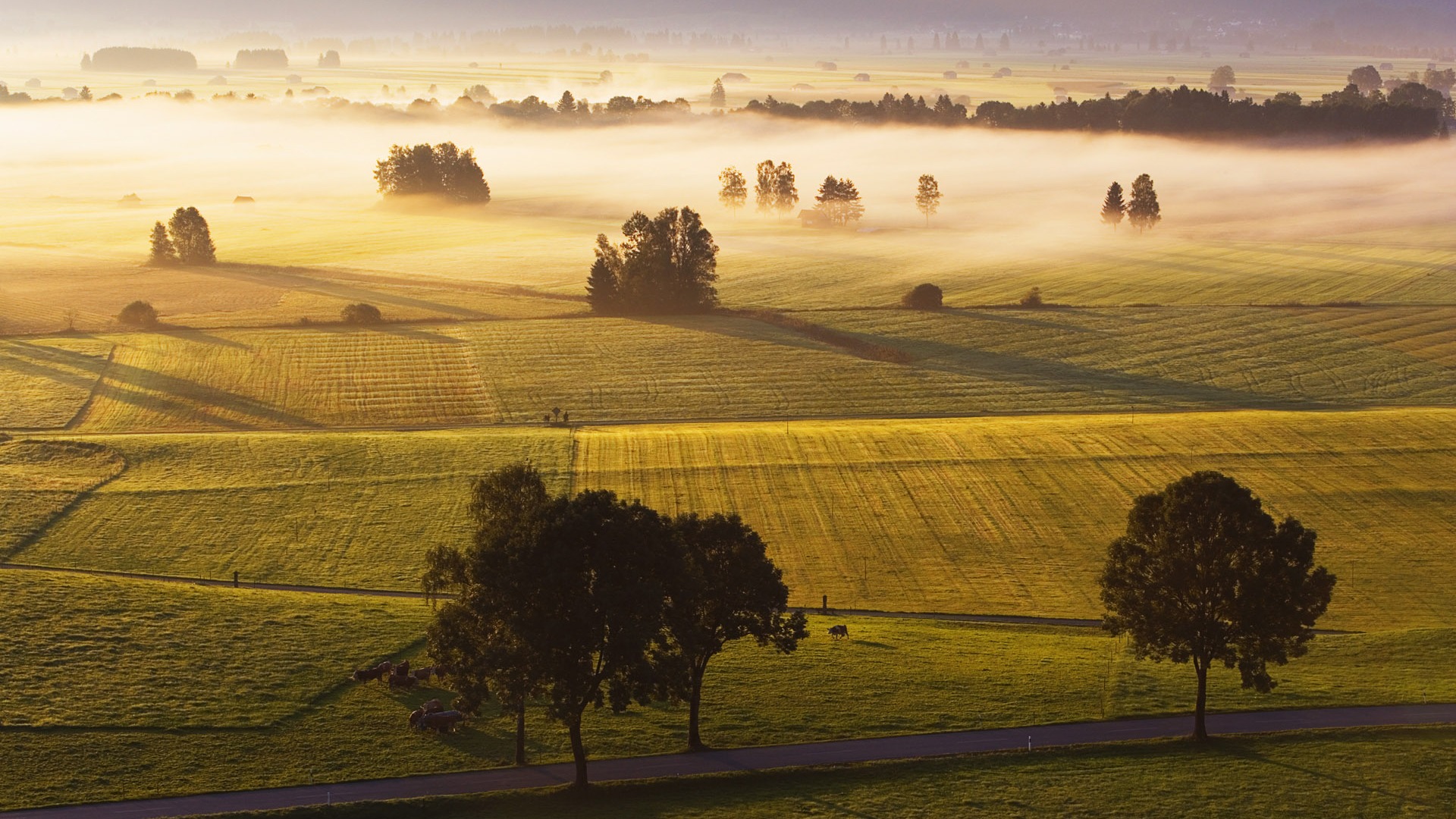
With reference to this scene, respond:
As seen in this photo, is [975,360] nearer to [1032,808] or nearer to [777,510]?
[777,510]

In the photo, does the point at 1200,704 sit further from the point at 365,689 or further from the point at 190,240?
the point at 190,240

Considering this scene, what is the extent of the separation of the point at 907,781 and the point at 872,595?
19435 millimetres

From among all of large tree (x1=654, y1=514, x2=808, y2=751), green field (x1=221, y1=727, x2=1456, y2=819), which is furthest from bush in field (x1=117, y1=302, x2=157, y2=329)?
green field (x1=221, y1=727, x2=1456, y2=819)

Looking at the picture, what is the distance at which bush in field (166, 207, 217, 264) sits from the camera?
508ft

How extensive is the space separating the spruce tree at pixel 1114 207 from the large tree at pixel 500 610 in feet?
515

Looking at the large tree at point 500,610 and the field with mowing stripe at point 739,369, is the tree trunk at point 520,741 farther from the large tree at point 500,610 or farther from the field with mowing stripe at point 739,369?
the field with mowing stripe at point 739,369

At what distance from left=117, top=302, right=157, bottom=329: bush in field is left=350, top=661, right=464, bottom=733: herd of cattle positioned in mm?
80000

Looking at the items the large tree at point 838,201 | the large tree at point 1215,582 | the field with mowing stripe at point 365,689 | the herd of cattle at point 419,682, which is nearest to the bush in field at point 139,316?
the field with mowing stripe at point 365,689

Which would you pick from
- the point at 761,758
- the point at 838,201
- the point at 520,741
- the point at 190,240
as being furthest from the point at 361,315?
the point at 838,201

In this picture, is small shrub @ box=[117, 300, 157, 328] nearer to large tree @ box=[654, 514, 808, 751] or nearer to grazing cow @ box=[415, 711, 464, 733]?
grazing cow @ box=[415, 711, 464, 733]

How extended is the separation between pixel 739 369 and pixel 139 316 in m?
53.3

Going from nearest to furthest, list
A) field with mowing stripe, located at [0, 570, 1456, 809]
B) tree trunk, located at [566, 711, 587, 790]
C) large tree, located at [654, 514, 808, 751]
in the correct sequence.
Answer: tree trunk, located at [566, 711, 587, 790] < field with mowing stripe, located at [0, 570, 1456, 809] < large tree, located at [654, 514, 808, 751]

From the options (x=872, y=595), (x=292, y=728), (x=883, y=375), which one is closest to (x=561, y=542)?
(x=292, y=728)

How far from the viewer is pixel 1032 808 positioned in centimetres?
3941
